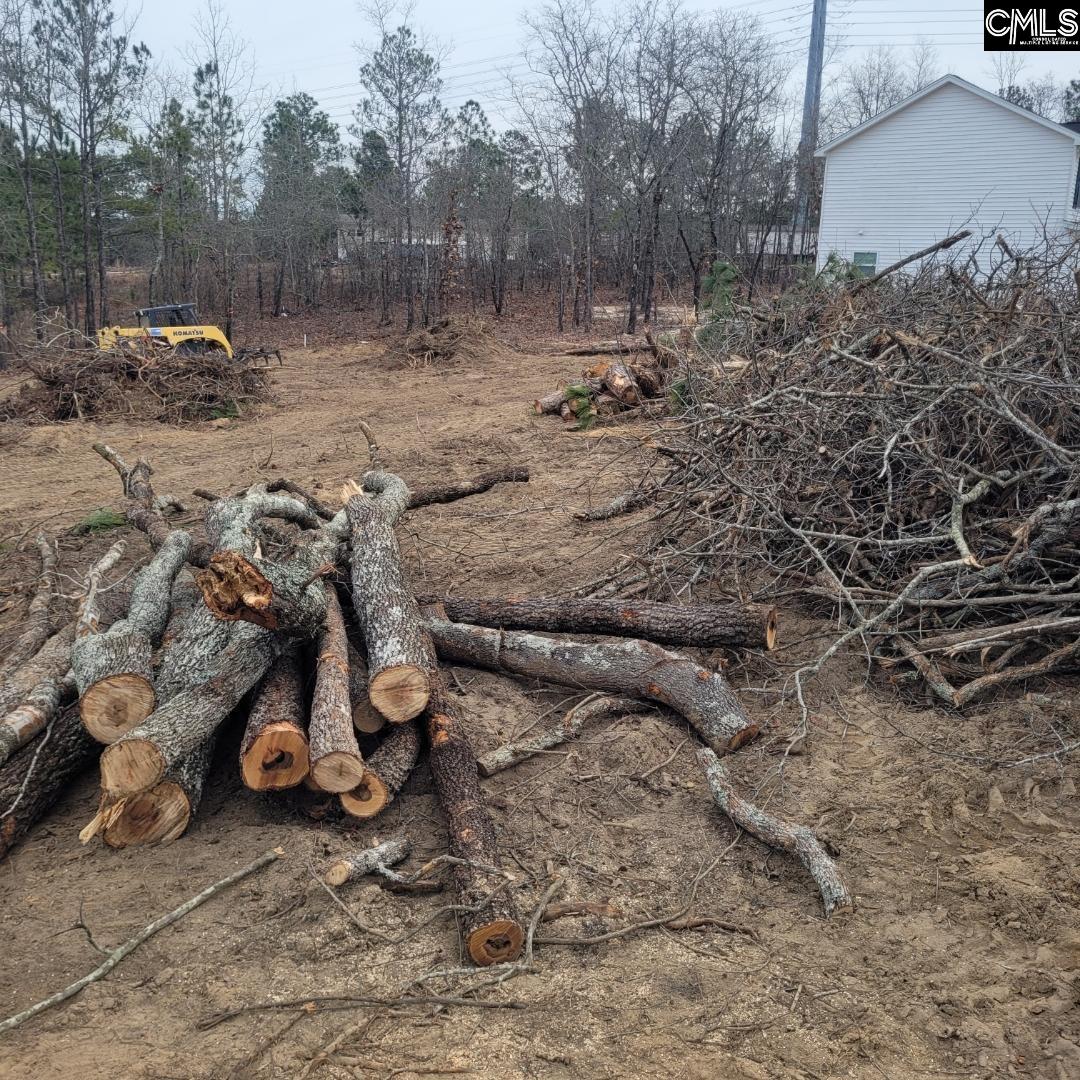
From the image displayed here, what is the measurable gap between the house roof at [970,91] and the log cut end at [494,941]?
26936 millimetres

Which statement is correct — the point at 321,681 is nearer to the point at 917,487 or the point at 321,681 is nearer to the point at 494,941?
the point at 494,941

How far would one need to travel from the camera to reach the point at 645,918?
11.1ft

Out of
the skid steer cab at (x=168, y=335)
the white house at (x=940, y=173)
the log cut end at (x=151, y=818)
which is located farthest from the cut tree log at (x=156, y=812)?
the white house at (x=940, y=173)

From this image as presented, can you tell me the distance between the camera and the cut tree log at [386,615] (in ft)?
13.2

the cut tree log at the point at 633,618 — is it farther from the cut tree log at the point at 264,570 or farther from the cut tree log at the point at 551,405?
the cut tree log at the point at 551,405

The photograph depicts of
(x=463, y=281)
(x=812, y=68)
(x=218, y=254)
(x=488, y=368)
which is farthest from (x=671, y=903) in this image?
(x=812, y=68)

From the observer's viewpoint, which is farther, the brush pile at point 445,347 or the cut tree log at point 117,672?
the brush pile at point 445,347

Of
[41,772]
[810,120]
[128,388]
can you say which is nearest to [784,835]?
[41,772]

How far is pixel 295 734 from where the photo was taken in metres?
3.67

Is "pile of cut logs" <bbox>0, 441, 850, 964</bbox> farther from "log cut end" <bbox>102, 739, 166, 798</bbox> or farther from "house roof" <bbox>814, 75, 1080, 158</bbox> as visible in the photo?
"house roof" <bbox>814, 75, 1080, 158</bbox>

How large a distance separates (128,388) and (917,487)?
1276cm

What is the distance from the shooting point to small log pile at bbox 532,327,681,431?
41.8 ft

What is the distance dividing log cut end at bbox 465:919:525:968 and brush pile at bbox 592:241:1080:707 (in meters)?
2.14

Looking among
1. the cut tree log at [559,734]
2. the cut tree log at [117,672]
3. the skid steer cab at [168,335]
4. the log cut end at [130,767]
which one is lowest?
the cut tree log at [559,734]
